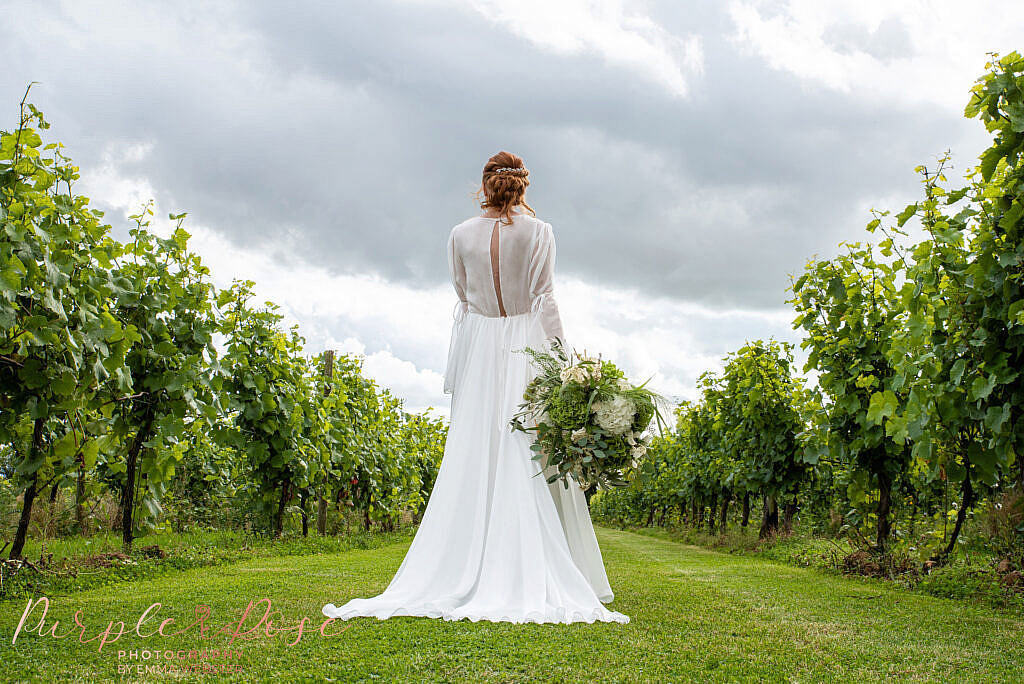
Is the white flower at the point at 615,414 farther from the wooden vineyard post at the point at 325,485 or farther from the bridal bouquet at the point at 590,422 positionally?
the wooden vineyard post at the point at 325,485

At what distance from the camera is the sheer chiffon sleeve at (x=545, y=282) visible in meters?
4.21

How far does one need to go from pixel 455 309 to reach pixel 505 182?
0.85m

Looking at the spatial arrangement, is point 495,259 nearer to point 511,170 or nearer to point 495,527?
point 511,170

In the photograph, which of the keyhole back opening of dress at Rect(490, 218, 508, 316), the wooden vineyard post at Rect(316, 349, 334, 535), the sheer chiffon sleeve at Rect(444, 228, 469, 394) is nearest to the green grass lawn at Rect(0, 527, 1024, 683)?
the sheer chiffon sleeve at Rect(444, 228, 469, 394)

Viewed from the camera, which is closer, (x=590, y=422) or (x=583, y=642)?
(x=583, y=642)

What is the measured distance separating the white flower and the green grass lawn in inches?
35.8

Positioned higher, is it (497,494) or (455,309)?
(455,309)

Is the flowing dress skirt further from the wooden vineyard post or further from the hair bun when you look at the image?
the wooden vineyard post

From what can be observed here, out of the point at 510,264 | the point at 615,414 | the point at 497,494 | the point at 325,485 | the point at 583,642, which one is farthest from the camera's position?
the point at 325,485

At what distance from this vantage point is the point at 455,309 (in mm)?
4586

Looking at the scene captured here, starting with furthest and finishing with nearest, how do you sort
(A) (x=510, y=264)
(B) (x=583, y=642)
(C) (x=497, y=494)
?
(A) (x=510, y=264) → (C) (x=497, y=494) → (B) (x=583, y=642)

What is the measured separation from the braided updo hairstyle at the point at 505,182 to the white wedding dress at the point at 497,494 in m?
0.11

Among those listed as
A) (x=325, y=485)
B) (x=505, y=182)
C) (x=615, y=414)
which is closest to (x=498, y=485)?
(x=615, y=414)

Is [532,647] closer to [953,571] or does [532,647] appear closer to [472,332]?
[472,332]
